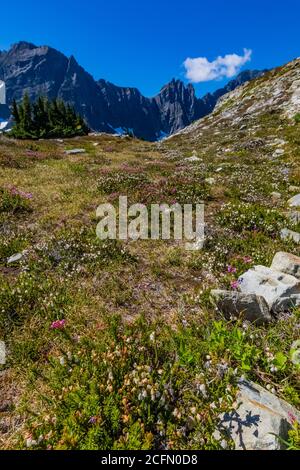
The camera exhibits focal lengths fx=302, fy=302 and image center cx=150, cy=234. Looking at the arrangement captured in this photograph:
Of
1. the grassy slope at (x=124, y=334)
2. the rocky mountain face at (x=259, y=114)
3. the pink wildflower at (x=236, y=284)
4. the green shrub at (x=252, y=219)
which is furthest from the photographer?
the rocky mountain face at (x=259, y=114)

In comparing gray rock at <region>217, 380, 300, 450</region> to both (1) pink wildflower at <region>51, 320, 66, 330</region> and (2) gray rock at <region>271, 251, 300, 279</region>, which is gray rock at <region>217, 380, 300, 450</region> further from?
(2) gray rock at <region>271, 251, 300, 279</region>

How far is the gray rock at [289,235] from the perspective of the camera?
369 inches

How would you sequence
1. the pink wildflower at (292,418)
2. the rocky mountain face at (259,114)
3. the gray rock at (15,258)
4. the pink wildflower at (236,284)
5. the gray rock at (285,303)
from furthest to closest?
the rocky mountain face at (259,114), the gray rock at (15,258), the pink wildflower at (236,284), the gray rock at (285,303), the pink wildflower at (292,418)

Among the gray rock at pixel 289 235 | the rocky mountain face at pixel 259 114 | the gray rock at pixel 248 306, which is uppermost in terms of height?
the rocky mountain face at pixel 259 114

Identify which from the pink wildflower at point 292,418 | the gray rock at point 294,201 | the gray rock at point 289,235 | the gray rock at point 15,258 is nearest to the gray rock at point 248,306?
the pink wildflower at point 292,418

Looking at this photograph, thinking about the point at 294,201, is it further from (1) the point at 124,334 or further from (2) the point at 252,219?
(1) the point at 124,334

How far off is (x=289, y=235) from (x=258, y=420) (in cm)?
716

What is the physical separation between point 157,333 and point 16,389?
2445 mm

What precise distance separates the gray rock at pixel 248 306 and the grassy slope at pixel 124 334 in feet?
0.88

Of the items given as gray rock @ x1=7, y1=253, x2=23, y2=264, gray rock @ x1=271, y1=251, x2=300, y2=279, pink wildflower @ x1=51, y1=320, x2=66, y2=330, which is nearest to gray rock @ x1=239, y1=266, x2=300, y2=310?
gray rock @ x1=271, y1=251, x2=300, y2=279

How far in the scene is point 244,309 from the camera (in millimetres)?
5477

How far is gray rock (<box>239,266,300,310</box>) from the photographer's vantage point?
5887 millimetres

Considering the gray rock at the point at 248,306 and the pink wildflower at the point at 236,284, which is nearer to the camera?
the gray rock at the point at 248,306

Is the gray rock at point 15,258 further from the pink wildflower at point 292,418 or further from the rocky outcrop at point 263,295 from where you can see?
the pink wildflower at point 292,418
